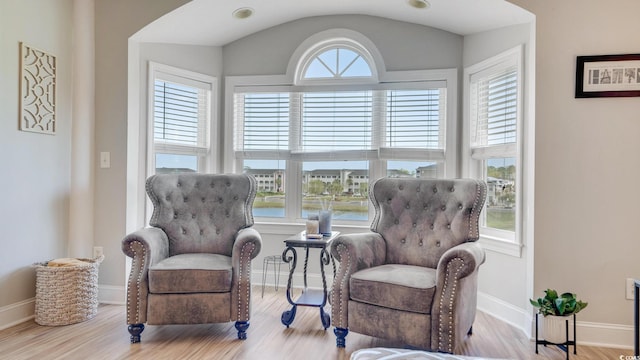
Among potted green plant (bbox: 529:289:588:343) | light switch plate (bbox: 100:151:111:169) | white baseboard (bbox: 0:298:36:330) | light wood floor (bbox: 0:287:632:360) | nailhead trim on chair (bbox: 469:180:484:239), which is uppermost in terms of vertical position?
light switch plate (bbox: 100:151:111:169)

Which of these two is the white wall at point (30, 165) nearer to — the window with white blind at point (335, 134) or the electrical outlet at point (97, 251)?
the electrical outlet at point (97, 251)

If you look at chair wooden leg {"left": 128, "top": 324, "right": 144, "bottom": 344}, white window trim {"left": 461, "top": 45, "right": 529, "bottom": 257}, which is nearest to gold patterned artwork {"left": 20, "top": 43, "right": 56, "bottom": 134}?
chair wooden leg {"left": 128, "top": 324, "right": 144, "bottom": 344}

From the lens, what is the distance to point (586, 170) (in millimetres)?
2512

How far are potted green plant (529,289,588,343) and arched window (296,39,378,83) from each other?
2229 mm

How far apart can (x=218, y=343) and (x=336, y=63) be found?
2.58 meters

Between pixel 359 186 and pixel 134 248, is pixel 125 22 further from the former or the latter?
pixel 359 186

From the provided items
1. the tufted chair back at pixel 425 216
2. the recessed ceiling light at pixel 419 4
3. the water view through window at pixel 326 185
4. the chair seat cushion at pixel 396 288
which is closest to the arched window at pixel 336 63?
the recessed ceiling light at pixel 419 4

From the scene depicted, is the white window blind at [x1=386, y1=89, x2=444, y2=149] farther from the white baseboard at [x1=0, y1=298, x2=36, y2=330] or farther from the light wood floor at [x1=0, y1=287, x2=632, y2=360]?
the white baseboard at [x1=0, y1=298, x2=36, y2=330]

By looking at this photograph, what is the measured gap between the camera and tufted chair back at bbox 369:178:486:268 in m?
2.57

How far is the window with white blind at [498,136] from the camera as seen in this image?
9.48ft

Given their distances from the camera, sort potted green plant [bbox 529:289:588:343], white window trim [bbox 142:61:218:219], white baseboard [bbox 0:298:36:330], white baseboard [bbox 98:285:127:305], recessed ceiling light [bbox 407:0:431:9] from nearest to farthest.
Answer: potted green plant [bbox 529:289:588:343], white baseboard [bbox 0:298:36:330], recessed ceiling light [bbox 407:0:431:9], white baseboard [bbox 98:285:127:305], white window trim [bbox 142:61:218:219]

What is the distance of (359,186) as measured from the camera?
143 inches

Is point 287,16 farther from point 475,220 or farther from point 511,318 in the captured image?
point 511,318

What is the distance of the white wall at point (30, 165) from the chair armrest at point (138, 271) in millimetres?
917
